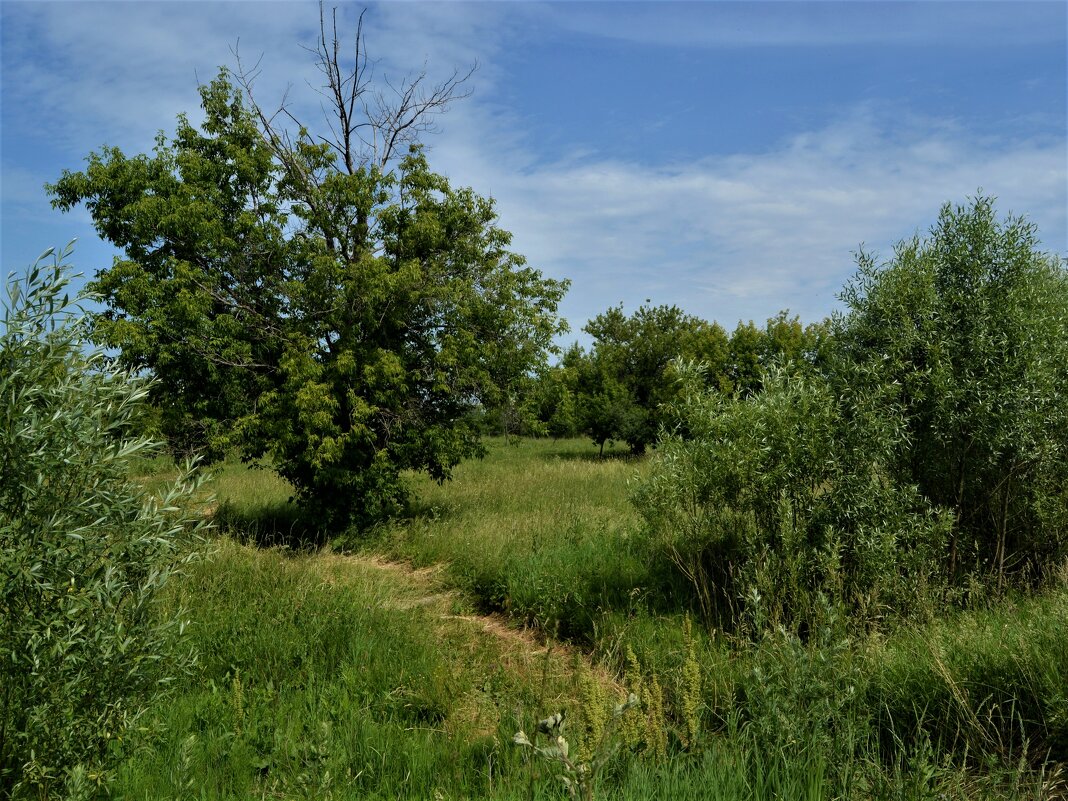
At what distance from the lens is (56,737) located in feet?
13.9

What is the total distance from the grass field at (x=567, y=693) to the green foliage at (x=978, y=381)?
→ 1171mm

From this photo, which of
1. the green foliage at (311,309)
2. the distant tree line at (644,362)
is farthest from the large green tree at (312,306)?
the distant tree line at (644,362)

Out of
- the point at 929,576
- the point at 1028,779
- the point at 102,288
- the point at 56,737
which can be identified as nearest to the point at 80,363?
the point at 56,737

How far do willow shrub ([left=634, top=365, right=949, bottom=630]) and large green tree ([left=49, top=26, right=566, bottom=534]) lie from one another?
6.29 metres

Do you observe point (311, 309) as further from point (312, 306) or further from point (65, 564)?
point (65, 564)

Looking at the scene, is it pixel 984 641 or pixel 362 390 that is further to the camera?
pixel 362 390

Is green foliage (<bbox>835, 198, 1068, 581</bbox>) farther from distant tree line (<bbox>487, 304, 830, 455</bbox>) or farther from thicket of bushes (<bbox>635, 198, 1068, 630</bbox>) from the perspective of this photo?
distant tree line (<bbox>487, 304, 830, 455</bbox>)

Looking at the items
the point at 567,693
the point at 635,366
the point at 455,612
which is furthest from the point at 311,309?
the point at 635,366

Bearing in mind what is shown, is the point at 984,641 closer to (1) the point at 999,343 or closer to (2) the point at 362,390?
(1) the point at 999,343

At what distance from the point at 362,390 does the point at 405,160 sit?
4.96 metres

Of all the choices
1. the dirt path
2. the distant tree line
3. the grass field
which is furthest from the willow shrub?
the distant tree line

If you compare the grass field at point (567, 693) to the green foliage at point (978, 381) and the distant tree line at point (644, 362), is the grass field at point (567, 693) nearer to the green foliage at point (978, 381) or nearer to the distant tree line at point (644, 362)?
the green foliage at point (978, 381)

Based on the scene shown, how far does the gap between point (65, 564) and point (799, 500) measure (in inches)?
264

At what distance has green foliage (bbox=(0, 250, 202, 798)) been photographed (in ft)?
13.0
